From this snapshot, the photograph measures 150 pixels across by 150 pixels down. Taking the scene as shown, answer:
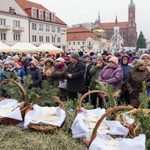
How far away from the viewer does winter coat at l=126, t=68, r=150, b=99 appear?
22.3ft

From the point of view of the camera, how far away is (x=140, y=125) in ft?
10.4

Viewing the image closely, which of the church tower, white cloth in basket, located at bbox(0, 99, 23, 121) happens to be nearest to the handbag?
white cloth in basket, located at bbox(0, 99, 23, 121)

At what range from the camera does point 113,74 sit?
7.32 metres

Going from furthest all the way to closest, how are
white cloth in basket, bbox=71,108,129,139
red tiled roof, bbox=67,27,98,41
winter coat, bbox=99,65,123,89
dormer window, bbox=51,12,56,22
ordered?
red tiled roof, bbox=67,27,98,41 → dormer window, bbox=51,12,56,22 → winter coat, bbox=99,65,123,89 → white cloth in basket, bbox=71,108,129,139

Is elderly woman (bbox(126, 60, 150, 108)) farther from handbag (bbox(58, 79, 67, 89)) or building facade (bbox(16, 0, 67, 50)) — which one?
building facade (bbox(16, 0, 67, 50))

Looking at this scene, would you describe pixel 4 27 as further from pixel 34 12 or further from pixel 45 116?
pixel 45 116

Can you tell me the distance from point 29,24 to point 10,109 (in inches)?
2171

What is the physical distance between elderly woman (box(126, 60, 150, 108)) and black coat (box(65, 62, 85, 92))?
1.32 m

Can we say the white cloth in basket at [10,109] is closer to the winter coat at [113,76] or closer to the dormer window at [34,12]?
the winter coat at [113,76]

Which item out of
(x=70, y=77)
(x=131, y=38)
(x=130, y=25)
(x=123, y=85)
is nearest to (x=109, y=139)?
(x=123, y=85)

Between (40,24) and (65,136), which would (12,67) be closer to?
(65,136)

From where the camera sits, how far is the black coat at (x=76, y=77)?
790cm

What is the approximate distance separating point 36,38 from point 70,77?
53.7 meters

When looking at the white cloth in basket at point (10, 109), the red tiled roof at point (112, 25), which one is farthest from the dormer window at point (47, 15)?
the red tiled roof at point (112, 25)
